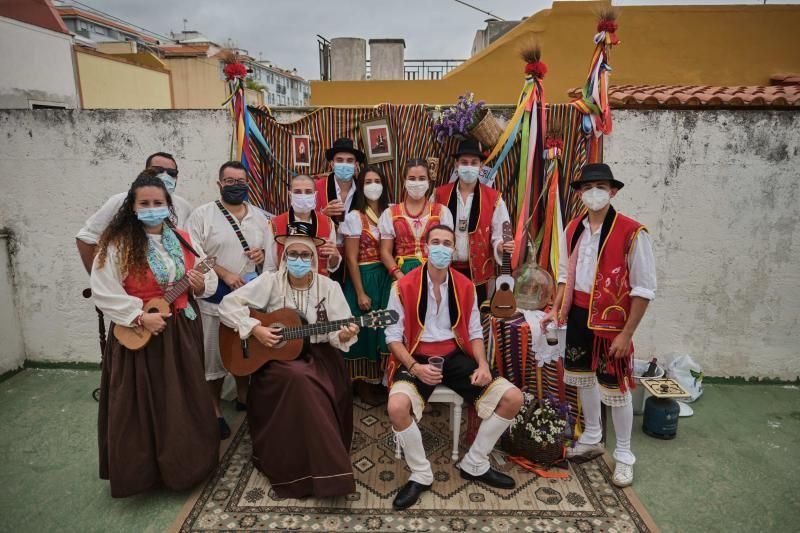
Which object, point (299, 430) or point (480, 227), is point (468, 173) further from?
point (299, 430)

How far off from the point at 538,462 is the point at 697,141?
3.33 m

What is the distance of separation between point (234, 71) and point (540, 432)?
3.86m

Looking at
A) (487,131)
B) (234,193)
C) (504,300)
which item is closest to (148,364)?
(234,193)

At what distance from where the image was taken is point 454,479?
3436 millimetres

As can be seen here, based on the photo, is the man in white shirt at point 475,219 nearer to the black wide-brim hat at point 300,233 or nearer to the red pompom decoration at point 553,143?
the red pompom decoration at point 553,143

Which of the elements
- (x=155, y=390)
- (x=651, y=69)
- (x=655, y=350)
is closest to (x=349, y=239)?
(x=155, y=390)

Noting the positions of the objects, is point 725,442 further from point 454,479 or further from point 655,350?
point 454,479

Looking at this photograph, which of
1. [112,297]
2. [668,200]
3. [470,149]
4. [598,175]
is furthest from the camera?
[668,200]

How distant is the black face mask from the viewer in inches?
148

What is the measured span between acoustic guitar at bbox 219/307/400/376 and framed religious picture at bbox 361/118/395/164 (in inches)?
72.2

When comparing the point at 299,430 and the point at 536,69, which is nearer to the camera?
the point at 299,430

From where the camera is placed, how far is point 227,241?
12.3ft

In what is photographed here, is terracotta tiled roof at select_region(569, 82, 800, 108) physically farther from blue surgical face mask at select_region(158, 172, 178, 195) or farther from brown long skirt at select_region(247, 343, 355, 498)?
blue surgical face mask at select_region(158, 172, 178, 195)

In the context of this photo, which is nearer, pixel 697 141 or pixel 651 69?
pixel 697 141
